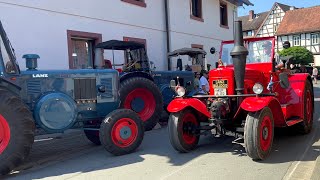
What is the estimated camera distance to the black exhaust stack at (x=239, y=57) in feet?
20.8

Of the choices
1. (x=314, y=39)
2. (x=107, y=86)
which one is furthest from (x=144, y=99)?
(x=314, y=39)

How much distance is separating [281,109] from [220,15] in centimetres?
1507

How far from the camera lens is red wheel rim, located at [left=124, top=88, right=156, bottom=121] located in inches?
351

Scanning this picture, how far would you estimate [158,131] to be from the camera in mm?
9297

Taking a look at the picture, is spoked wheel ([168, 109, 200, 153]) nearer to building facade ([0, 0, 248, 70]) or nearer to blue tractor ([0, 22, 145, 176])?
blue tractor ([0, 22, 145, 176])

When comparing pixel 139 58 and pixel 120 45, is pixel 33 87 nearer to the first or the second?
pixel 120 45

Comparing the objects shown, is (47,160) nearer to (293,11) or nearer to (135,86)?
(135,86)

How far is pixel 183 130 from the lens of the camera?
6.76 m

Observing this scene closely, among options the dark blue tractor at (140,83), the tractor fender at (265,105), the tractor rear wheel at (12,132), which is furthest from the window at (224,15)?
the tractor rear wheel at (12,132)

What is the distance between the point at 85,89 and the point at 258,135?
3157mm

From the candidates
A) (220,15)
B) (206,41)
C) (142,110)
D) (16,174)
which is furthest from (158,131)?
(220,15)

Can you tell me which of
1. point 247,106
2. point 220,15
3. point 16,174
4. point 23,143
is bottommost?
point 16,174

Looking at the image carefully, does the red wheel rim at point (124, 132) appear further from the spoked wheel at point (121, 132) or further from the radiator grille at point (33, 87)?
the radiator grille at point (33, 87)

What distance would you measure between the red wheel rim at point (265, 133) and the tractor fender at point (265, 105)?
259mm
